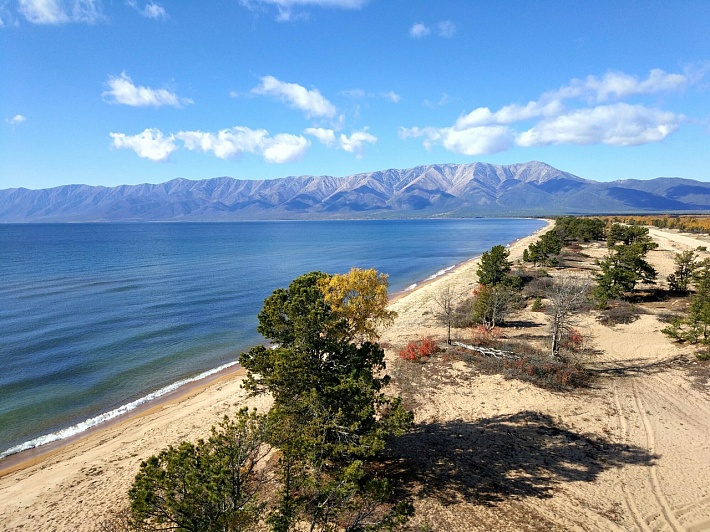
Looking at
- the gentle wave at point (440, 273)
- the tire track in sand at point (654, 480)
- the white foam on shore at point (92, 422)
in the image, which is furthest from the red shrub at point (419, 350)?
the gentle wave at point (440, 273)

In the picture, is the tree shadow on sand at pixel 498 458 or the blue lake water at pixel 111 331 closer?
the tree shadow on sand at pixel 498 458

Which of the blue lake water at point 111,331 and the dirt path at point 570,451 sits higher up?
the dirt path at point 570,451

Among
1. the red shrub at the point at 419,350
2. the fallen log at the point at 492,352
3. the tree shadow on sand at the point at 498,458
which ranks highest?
the fallen log at the point at 492,352

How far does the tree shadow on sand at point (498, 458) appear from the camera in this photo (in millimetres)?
15320

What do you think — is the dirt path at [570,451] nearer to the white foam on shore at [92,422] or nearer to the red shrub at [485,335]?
the red shrub at [485,335]

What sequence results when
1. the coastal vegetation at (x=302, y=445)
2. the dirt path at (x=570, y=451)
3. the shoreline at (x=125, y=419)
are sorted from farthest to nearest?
the shoreline at (x=125, y=419), the dirt path at (x=570, y=451), the coastal vegetation at (x=302, y=445)

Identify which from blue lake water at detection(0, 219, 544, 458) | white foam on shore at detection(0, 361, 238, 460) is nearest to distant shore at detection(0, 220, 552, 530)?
white foam on shore at detection(0, 361, 238, 460)

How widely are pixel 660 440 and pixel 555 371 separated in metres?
7.00

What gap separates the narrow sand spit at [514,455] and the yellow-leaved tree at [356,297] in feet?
20.2

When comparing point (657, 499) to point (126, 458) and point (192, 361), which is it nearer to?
point (126, 458)

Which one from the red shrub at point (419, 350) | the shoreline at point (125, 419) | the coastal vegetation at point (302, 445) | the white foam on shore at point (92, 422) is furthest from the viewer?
the red shrub at point (419, 350)

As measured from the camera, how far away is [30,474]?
63.0 feet

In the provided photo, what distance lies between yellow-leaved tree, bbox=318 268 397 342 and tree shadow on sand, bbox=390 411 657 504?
6.04m

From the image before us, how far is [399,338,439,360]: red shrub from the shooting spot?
94.4 feet
